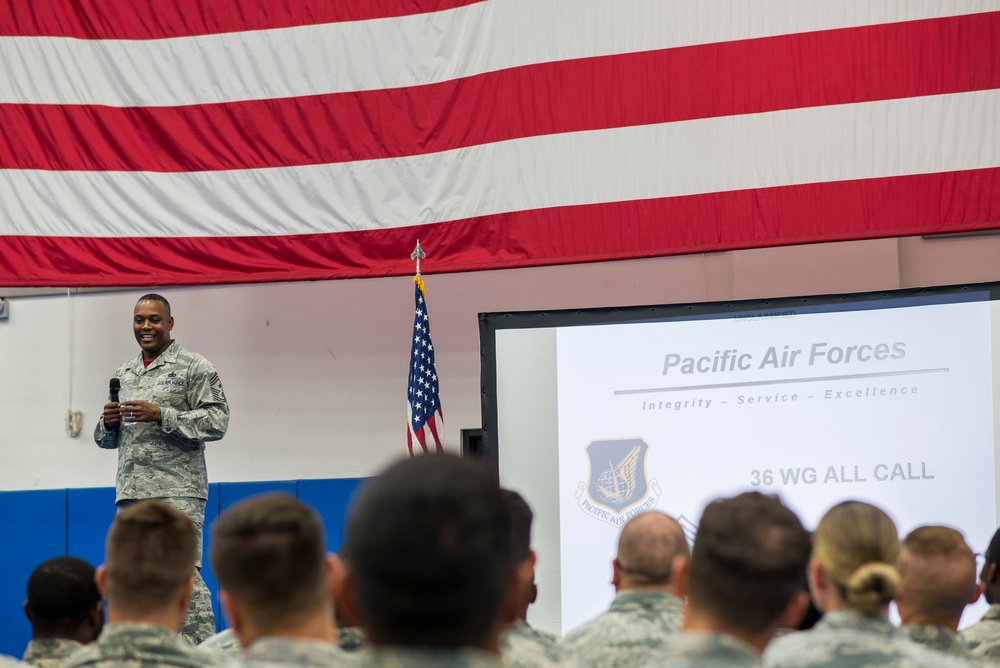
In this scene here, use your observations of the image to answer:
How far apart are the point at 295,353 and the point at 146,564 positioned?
15.9 ft

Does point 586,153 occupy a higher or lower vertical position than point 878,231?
higher

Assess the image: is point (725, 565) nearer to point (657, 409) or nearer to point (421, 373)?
point (657, 409)

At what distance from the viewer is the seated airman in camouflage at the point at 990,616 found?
7.98 feet

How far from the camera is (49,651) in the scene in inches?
90.6

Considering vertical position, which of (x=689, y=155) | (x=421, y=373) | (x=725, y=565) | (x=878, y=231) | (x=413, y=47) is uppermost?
(x=413, y=47)

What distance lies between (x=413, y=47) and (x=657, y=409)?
2.02 metres

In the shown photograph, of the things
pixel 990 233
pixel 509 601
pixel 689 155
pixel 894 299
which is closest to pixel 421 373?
pixel 689 155

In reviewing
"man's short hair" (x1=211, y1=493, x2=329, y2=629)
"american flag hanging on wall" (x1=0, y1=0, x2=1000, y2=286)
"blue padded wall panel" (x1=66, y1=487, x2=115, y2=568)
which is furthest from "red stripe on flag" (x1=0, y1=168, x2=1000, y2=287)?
"man's short hair" (x1=211, y1=493, x2=329, y2=629)

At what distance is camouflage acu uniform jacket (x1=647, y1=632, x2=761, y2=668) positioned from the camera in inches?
57.1

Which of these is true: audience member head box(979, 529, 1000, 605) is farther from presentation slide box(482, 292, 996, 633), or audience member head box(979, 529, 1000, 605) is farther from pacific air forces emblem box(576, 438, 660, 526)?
pacific air forces emblem box(576, 438, 660, 526)

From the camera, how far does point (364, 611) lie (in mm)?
1035

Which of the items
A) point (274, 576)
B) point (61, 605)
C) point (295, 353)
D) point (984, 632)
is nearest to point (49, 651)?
point (61, 605)

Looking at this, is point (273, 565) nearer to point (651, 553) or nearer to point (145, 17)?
point (651, 553)

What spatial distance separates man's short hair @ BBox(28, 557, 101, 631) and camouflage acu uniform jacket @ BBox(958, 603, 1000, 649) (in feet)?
5.49
